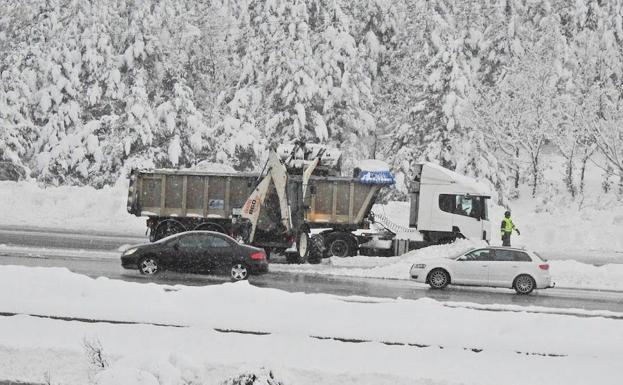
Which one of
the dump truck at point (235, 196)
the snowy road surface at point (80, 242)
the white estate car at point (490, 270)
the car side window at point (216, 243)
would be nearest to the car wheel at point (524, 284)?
the white estate car at point (490, 270)

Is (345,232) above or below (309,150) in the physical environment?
below

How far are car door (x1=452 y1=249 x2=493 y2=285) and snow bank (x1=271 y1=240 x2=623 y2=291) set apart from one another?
758 millimetres

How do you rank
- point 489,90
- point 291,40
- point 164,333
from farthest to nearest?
point 489,90 < point 291,40 < point 164,333

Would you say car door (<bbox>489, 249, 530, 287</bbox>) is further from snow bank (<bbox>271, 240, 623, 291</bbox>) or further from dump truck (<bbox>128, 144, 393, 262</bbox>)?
dump truck (<bbox>128, 144, 393, 262</bbox>)

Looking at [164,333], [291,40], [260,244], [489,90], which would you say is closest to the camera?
[164,333]

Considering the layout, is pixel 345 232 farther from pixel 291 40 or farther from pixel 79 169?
pixel 79 169

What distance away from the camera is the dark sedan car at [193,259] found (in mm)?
20750

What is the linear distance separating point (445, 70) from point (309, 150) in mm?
17812

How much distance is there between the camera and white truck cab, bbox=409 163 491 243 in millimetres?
26219

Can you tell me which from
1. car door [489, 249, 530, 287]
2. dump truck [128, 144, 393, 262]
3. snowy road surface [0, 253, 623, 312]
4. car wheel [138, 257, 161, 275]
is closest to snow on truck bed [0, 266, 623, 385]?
snowy road surface [0, 253, 623, 312]

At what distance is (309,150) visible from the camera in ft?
86.5

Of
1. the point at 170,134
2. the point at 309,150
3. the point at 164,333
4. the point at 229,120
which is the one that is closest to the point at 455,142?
the point at 229,120

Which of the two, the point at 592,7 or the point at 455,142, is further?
the point at 592,7

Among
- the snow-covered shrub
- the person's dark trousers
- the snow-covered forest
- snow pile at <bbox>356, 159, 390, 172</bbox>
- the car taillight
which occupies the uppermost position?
the snow-covered forest
